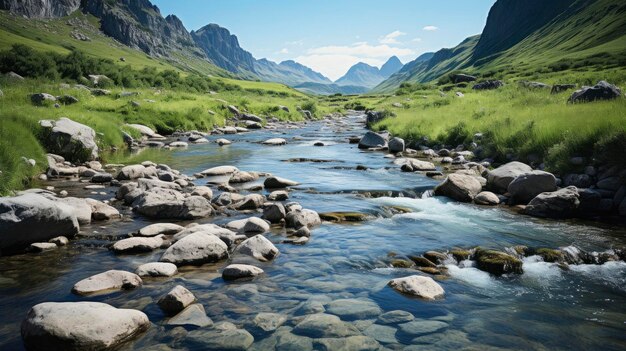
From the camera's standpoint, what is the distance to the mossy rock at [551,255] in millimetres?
9352

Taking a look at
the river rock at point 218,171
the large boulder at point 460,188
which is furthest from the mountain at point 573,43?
the river rock at point 218,171

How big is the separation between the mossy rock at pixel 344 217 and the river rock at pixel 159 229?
4436 mm

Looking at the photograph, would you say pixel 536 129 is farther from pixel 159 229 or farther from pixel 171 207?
pixel 159 229

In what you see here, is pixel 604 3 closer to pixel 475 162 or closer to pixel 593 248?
pixel 475 162

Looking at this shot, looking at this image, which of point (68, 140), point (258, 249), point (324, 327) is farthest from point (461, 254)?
point (68, 140)

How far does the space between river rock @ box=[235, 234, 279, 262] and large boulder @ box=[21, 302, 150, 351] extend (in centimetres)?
347

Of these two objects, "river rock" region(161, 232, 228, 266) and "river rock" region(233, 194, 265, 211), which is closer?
"river rock" region(161, 232, 228, 266)

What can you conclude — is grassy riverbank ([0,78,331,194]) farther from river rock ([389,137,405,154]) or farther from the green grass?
the green grass

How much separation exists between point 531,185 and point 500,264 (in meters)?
6.63

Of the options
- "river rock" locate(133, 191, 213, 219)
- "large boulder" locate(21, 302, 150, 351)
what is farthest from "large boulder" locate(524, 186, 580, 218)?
"large boulder" locate(21, 302, 150, 351)

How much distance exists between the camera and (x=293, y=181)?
17.9 metres

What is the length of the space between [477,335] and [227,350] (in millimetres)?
3761

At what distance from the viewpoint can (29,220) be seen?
8.72m

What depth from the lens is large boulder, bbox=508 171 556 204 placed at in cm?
1395
